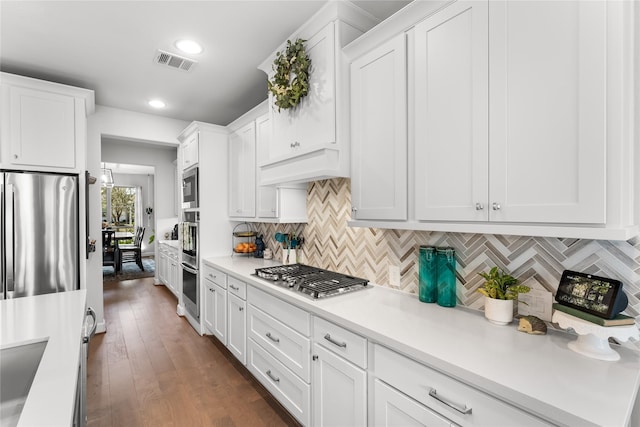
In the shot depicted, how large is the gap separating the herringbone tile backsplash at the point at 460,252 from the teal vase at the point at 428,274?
117 mm

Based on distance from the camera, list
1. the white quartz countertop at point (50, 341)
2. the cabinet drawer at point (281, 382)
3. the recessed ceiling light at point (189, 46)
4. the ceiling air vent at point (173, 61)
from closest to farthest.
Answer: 1. the white quartz countertop at point (50, 341)
2. the cabinet drawer at point (281, 382)
3. the recessed ceiling light at point (189, 46)
4. the ceiling air vent at point (173, 61)

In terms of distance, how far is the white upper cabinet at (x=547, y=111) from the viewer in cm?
98

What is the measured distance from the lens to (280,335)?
2.04 m

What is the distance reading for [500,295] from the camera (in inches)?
54.8

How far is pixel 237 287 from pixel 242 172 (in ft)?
4.31

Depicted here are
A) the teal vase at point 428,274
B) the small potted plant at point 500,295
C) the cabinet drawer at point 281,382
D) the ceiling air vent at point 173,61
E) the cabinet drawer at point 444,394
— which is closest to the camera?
the cabinet drawer at point 444,394

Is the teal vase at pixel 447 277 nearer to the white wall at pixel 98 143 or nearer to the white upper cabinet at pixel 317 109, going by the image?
the white upper cabinet at pixel 317 109

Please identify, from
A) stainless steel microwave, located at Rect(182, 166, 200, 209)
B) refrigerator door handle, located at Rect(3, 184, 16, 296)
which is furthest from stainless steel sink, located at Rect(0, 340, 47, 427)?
stainless steel microwave, located at Rect(182, 166, 200, 209)

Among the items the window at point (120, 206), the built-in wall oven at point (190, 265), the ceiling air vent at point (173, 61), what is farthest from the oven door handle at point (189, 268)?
the window at point (120, 206)

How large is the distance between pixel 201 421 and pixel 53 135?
284 centimetres

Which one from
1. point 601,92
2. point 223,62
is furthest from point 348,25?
point 601,92

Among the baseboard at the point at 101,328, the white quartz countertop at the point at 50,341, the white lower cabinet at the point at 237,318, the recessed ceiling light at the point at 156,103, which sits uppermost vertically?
the recessed ceiling light at the point at 156,103

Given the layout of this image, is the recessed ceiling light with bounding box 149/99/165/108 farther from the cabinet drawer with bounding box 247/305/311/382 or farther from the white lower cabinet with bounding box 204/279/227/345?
the cabinet drawer with bounding box 247/305/311/382

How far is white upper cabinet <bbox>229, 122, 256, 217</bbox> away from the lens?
124 inches
